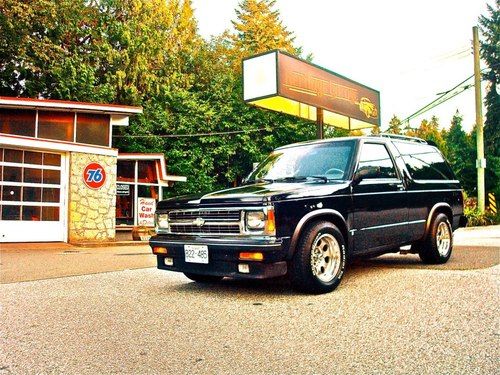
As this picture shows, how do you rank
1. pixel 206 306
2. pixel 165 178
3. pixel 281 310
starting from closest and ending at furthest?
pixel 281 310
pixel 206 306
pixel 165 178

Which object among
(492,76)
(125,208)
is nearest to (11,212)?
(125,208)

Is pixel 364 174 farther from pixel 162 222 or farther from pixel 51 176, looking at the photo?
pixel 51 176

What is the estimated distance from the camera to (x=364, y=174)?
18.2 feet

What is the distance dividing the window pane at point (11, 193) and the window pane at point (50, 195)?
788 millimetres

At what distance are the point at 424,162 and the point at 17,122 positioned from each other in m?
14.1

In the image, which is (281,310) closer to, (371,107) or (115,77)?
(371,107)

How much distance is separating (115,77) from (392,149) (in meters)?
25.1

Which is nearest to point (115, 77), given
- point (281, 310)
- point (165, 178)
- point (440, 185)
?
point (165, 178)

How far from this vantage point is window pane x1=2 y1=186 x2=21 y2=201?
14.4 meters

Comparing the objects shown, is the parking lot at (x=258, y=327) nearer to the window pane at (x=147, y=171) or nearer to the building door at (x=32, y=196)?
the building door at (x=32, y=196)

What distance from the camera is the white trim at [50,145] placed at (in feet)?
46.1

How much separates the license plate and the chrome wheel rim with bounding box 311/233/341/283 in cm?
115

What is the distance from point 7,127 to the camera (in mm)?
15750

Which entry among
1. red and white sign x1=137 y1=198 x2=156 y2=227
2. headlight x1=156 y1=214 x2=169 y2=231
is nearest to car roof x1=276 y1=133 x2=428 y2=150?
headlight x1=156 y1=214 x2=169 y2=231
